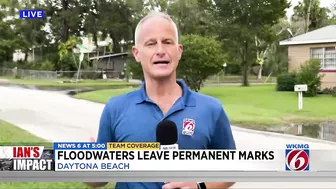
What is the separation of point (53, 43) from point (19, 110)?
1.52 ft

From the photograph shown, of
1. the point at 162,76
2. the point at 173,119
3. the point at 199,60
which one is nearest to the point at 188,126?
the point at 173,119

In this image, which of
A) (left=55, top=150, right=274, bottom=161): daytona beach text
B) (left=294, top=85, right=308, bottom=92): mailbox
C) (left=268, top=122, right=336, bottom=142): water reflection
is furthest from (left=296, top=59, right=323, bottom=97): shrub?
(left=55, top=150, right=274, bottom=161): daytona beach text

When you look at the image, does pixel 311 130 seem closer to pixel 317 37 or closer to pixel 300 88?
pixel 300 88

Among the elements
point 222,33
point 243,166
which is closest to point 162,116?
point 243,166

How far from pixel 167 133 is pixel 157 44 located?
0.37 m

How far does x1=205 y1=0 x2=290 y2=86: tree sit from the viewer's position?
88.6 inches

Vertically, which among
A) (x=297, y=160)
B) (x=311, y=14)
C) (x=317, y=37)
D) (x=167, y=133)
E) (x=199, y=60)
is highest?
(x=311, y=14)

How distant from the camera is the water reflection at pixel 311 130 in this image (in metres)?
2.29

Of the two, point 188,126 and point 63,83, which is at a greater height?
point 63,83

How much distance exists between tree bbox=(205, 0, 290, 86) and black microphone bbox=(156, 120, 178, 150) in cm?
74

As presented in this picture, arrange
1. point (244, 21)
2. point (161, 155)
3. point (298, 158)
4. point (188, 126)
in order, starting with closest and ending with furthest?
1. point (188, 126)
2. point (161, 155)
3. point (298, 158)
4. point (244, 21)

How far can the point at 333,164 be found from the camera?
88.2 inches

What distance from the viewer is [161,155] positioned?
2.04 metres

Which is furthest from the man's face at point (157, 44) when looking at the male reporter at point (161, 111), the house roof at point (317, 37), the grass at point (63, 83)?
the house roof at point (317, 37)
